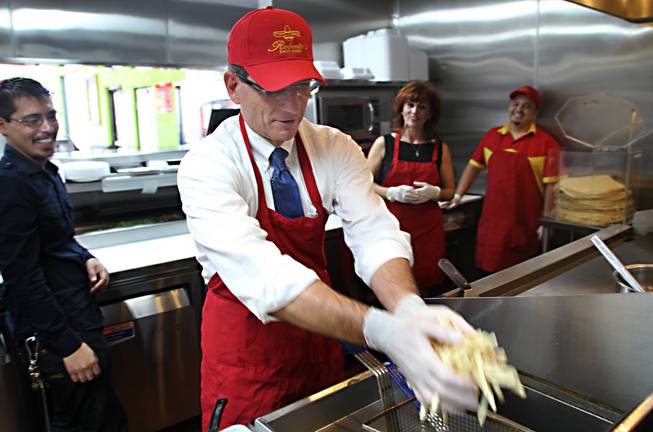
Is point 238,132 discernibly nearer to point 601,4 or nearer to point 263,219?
point 263,219

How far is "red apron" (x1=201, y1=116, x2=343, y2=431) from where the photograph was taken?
53.4 inches

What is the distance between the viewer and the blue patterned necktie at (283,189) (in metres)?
1.41

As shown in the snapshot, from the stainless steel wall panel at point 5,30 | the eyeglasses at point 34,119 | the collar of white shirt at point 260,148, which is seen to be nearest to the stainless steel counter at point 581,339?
the collar of white shirt at point 260,148

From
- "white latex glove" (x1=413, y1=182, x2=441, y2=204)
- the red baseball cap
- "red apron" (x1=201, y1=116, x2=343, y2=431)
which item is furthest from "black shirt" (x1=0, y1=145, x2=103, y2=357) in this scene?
"white latex glove" (x1=413, y1=182, x2=441, y2=204)

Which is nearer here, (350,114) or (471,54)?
(350,114)

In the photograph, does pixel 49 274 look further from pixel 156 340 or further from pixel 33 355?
pixel 156 340

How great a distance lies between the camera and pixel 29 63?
2.71m

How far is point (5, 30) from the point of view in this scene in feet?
8.46

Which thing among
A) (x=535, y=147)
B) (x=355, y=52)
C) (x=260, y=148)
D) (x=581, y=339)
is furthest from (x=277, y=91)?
(x=355, y=52)

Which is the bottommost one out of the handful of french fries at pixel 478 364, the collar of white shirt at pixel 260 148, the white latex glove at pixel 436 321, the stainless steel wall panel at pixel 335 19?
the handful of french fries at pixel 478 364

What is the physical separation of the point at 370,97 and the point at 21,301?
8.87ft

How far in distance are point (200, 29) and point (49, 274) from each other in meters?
1.97

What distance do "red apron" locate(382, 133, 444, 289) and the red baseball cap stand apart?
1940mm

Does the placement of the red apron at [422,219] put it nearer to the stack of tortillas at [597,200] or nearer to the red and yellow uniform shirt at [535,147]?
the red and yellow uniform shirt at [535,147]
